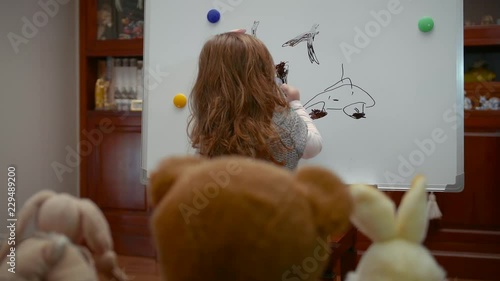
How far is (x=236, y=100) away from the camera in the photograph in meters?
1.01

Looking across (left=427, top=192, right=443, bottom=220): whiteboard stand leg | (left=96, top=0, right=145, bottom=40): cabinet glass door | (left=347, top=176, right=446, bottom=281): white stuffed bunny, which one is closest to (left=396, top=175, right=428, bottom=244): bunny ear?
(left=347, top=176, right=446, bottom=281): white stuffed bunny

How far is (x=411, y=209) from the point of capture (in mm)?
448

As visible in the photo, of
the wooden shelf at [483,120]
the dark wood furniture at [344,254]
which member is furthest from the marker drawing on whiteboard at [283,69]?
the wooden shelf at [483,120]

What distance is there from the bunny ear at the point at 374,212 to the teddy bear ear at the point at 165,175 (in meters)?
0.15

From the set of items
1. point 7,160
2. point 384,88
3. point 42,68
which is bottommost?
point 7,160

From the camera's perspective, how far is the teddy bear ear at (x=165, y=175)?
1.47ft

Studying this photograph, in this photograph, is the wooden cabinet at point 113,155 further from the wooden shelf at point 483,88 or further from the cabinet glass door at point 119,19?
the wooden shelf at point 483,88

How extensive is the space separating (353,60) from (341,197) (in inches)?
45.5

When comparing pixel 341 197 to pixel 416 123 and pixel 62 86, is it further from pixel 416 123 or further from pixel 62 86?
pixel 62 86

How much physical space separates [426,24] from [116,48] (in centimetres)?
157

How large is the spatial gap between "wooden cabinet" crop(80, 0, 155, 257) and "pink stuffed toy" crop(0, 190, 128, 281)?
2029mm

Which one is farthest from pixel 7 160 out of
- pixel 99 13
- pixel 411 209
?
pixel 411 209

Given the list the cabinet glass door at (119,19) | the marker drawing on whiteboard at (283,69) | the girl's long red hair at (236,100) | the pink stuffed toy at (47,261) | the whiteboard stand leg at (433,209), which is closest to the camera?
the pink stuffed toy at (47,261)

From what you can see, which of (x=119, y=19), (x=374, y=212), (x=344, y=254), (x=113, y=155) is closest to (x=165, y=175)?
(x=374, y=212)
